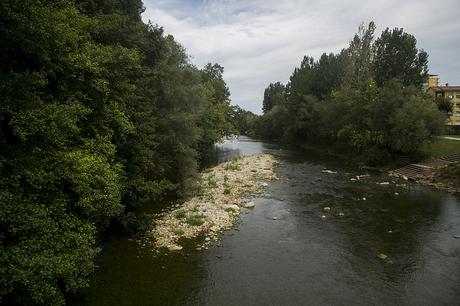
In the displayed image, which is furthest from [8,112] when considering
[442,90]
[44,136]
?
[442,90]

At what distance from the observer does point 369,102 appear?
5425 cm

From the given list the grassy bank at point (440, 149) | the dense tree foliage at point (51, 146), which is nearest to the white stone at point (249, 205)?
the dense tree foliage at point (51, 146)

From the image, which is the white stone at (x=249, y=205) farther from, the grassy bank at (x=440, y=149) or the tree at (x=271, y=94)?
the tree at (x=271, y=94)

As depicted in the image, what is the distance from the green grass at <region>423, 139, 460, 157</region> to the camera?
4612 centimetres

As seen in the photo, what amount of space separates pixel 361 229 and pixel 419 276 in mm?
6518

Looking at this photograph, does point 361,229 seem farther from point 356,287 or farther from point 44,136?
point 44,136

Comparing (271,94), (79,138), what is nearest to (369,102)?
(79,138)

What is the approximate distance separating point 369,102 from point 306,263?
4227 cm

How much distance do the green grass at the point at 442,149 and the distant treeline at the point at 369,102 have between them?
187 cm

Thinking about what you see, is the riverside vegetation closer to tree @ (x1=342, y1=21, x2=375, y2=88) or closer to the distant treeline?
the distant treeline

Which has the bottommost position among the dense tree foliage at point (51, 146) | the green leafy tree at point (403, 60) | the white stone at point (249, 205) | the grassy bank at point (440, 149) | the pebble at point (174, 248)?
the pebble at point (174, 248)

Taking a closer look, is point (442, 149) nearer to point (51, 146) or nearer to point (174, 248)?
point (174, 248)

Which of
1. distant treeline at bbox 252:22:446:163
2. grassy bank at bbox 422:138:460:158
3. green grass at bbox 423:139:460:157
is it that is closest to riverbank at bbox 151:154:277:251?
distant treeline at bbox 252:22:446:163

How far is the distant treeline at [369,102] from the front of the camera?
44.8m
